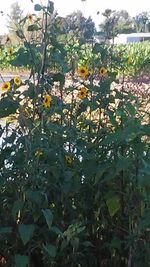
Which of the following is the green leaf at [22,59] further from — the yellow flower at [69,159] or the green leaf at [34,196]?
the green leaf at [34,196]

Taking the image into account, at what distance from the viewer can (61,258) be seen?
238 cm

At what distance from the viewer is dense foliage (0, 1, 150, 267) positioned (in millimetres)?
2154

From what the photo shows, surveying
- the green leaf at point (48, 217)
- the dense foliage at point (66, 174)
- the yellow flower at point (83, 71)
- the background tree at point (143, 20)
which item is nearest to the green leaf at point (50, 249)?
the dense foliage at point (66, 174)

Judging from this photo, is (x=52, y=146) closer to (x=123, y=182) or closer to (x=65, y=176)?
(x=65, y=176)

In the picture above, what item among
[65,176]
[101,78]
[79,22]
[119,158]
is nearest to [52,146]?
[65,176]

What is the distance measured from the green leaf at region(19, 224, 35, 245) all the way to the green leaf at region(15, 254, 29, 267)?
0.10 metres

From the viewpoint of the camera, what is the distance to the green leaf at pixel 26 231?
205 centimetres

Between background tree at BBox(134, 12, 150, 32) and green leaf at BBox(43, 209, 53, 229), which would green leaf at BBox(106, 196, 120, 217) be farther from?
background tree at BBox(134, 12, 150, 32)

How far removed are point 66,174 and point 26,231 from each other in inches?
12.3

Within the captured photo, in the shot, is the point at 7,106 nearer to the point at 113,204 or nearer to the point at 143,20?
the point at 113,204

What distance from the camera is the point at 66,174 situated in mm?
2260

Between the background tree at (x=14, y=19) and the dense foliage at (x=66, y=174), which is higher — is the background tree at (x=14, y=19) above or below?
above

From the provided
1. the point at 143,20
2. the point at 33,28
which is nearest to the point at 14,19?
the point at 33,28

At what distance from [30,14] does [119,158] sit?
1.13 meters
